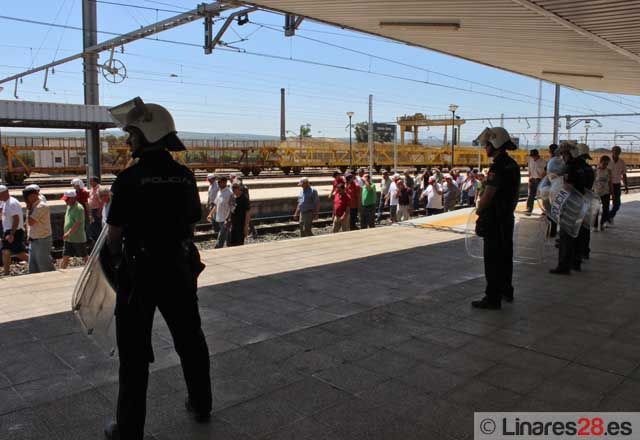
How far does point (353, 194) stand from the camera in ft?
46.5

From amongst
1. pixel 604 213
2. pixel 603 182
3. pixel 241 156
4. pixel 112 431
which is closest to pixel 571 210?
pixel 603 182

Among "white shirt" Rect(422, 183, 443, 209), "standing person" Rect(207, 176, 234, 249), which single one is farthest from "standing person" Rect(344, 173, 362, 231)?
"standing person" Rect(207, 176, 234, 249)

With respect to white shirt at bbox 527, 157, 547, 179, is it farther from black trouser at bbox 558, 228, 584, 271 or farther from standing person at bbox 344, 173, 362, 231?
black trouser at bbox 558, 228, 584, 271

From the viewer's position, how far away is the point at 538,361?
4.04 meters

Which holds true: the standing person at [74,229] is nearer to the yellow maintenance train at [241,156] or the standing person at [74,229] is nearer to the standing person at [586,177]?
the standing person at [586,177]

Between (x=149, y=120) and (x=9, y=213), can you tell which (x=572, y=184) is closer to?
(x=149, y=120)

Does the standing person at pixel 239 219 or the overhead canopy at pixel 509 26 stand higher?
the overhead canopy at pixel 509 26

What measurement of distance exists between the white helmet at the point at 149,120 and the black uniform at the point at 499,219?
133 inches

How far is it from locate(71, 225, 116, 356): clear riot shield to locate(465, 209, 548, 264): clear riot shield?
557 centimetres

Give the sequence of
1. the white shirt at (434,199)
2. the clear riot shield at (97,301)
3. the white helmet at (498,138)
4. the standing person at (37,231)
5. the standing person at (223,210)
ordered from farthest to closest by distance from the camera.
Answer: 1. the white shirt at (434,199)
2. the standing person at (223,210)
3. the standing person at (37,231)
4. the white helmet at (498,138)
5. the clear riot shield at (97,301)

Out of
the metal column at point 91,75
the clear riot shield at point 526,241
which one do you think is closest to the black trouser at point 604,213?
the clear riot shield at point 526,241

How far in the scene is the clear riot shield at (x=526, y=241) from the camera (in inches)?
313

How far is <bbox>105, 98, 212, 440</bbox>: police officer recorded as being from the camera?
275cm

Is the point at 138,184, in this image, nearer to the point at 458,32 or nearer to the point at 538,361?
the point at 538,361
